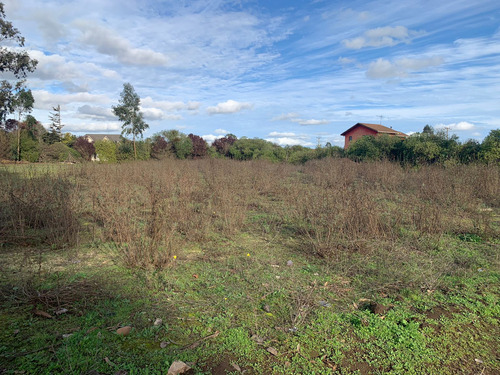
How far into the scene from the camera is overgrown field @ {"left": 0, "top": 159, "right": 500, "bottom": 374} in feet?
7.74

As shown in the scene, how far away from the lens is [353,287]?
3629 mm

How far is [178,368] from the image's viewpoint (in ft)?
7.11

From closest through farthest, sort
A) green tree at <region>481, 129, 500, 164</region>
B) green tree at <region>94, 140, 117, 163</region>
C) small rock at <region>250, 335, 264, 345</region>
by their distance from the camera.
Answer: small rock at <region>250, 335, 264, 345</region>, green tree at <region>481, 129, 500, 164</region>, green tree at <region>94, 140, 117, 163</region>

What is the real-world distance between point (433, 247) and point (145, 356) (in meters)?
4.60

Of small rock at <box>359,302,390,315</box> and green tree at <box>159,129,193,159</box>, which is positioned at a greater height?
green tree at <box>159,129,193,159</box>

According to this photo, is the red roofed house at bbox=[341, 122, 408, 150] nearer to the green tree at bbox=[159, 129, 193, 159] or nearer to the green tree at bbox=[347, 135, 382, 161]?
the green tree at bbox=[347, 135, 382, 161]

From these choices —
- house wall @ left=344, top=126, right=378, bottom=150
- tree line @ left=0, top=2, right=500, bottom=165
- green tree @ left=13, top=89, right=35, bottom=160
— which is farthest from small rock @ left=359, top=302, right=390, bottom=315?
house wall @ left=344, top=126, right=378, bottom=150

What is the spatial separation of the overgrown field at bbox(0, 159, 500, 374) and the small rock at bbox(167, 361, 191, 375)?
3.0 inches

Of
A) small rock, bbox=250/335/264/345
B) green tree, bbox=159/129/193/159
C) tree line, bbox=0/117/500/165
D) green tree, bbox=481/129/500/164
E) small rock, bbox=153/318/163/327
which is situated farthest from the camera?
green tree, bbox=159/129/193/159

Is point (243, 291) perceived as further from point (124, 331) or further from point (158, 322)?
point (124, 331)

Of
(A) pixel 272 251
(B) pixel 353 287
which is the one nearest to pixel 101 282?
(A) pixel 272 251

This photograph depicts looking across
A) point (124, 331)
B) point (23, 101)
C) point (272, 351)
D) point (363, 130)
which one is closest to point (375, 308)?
point (272, 351)

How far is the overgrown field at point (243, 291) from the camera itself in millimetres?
2359

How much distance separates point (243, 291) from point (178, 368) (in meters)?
1.35
